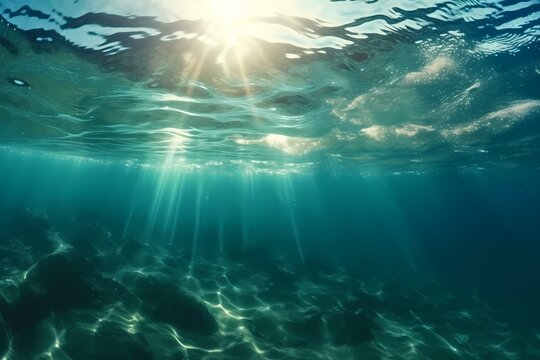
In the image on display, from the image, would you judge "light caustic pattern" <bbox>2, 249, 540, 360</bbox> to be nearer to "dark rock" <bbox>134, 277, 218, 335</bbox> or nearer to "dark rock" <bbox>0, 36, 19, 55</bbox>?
"dark rock" <bbox>134, 277, 218, 335</bbox>

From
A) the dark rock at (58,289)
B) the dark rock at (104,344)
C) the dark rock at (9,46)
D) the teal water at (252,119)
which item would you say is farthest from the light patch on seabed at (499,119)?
the dark rock at (9,46)

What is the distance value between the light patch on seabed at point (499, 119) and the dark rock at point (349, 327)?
10.9 metres

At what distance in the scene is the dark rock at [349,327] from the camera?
12172 millimetres

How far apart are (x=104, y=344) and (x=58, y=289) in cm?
349

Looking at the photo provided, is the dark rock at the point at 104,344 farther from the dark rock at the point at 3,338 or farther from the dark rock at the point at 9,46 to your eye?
the dark rock at the point at 9,46

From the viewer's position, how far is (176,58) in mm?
Answer: 10344

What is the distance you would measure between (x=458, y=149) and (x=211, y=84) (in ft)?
66.6

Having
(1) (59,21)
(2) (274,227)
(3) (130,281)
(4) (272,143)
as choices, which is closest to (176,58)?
(1) (59,21)

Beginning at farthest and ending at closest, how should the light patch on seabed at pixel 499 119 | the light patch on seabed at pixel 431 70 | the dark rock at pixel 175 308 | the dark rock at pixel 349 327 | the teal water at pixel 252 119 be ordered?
the light patch on seabed at pixel 499 119, the dark rock at pixel 349 327, the dark rock at pixel 175 308, the light patch on seabed at pixel 431 70, the teal water at pixel 252 119

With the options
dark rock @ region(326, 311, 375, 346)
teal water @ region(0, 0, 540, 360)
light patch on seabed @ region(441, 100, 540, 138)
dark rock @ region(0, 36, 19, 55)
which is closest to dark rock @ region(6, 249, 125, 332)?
teal water @ region(0, 0, 540, 360)

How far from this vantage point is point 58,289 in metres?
11.5

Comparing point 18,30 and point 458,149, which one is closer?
point 18,30

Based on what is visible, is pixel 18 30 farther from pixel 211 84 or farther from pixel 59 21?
pixel 211 84

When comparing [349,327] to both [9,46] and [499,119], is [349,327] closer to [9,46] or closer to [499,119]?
[499,119]
